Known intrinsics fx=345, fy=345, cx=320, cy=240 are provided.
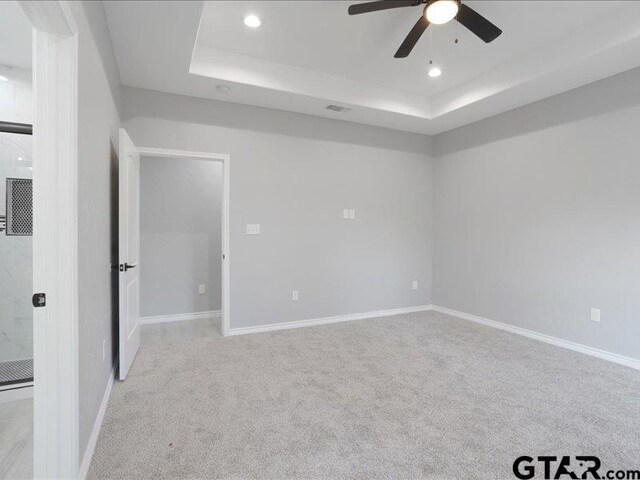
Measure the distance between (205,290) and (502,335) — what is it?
3822 mm

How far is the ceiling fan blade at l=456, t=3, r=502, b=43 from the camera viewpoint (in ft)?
7.47

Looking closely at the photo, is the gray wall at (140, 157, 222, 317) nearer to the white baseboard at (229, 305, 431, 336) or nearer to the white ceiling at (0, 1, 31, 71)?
the white baseboard at (229, 305, 431, 336)

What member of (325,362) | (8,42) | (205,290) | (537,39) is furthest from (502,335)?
(8,42)

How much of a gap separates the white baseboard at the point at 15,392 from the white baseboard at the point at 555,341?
463cm

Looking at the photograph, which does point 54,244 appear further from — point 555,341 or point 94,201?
point 555,341

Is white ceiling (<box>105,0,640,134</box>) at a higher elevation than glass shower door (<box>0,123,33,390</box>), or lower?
higher

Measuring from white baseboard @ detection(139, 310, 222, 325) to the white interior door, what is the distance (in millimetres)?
1260

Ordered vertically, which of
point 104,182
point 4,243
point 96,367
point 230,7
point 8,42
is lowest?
point 96,367

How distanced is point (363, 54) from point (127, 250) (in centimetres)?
282

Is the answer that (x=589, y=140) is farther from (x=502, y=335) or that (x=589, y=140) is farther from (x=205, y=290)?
(x=205, y=290)

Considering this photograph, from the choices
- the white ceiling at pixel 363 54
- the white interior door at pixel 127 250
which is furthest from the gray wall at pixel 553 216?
the white interior door at pixel 127 250

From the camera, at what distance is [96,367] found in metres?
2.05

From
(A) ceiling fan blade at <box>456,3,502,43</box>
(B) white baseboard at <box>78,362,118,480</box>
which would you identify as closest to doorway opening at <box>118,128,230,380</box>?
(B) white baseboard at <box>78,362,118,480</box>

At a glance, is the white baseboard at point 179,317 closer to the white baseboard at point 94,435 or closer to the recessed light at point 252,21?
the white baseboard at point 94,435
